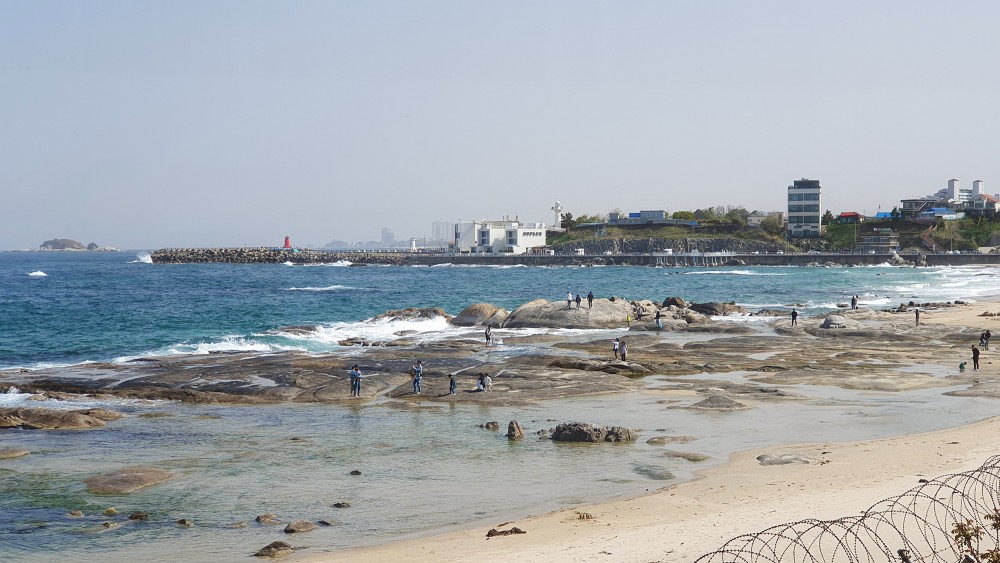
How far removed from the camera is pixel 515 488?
75.0ft

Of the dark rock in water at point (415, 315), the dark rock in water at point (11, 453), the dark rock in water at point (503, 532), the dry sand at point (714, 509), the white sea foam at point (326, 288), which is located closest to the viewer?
the dry sand at point (714, 509)

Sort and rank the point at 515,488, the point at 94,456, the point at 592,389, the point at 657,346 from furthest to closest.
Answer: the point at 657,346
the point at 592,389
the point at 94,456
the point at 515,488

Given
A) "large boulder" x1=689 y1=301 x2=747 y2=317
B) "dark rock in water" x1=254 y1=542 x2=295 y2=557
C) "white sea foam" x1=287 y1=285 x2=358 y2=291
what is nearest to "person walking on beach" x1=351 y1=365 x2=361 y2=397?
"dark rock in water" x1=254 y1=542 x2=295 y2=557

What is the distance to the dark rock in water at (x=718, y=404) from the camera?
107 ft

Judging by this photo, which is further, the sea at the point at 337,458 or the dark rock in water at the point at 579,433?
the dark rock in water at the point at 579,433

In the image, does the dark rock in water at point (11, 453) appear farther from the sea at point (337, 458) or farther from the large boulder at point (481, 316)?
the large boulder at point (481, 316)

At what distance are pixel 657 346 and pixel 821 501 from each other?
33083 millimetres

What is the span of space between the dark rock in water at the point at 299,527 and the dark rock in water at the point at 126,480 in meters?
5.74

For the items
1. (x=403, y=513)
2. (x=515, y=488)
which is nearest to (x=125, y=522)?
(x=403, y=513)

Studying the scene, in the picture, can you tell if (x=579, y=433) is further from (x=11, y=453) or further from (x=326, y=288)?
(x=326, y=288)

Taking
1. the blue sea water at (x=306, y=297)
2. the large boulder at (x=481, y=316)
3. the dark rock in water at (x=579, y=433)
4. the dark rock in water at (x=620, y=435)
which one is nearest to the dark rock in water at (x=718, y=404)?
the dark rock in water at (x=620, y=435)

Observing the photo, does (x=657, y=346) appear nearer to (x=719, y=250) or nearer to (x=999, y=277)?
(x=999, y=277)

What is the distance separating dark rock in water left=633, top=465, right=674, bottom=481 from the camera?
2339 cm

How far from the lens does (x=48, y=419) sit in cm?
3112
